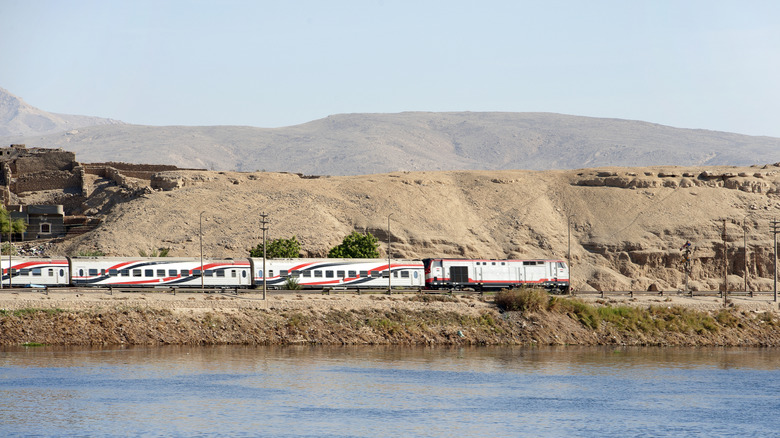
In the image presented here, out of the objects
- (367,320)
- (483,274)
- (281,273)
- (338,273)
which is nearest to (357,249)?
(338,273)

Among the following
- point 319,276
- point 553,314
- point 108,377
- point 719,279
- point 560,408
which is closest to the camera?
point 560,408

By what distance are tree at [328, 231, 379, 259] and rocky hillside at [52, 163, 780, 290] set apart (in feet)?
17.9

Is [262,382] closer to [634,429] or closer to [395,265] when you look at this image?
[634,429]

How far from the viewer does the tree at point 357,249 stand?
83500mm

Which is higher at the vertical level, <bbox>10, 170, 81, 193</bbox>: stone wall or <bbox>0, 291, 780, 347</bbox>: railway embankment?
<bbox>10, 170, 81, 193</bbox>: stone wall

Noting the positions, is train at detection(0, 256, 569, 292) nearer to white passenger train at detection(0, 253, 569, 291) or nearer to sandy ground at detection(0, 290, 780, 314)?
white passenger train at detection(0, 253, 569, 291)

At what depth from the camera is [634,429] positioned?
3619 centimetres

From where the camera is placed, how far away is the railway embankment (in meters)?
53.9

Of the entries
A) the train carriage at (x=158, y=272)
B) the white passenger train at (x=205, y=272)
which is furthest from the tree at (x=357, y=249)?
the train carriage at (x=158, y=272)

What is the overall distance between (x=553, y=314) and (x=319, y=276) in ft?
59.0

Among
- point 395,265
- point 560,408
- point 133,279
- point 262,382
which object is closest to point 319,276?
point 395,265

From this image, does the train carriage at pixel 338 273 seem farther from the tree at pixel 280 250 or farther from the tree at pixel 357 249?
the tree at pixel 357 249

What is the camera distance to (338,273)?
233 feet

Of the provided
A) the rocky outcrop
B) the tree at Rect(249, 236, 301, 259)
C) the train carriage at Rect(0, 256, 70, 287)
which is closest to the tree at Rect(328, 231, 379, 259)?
the tree at Rect(249, 236, 301, 259)
